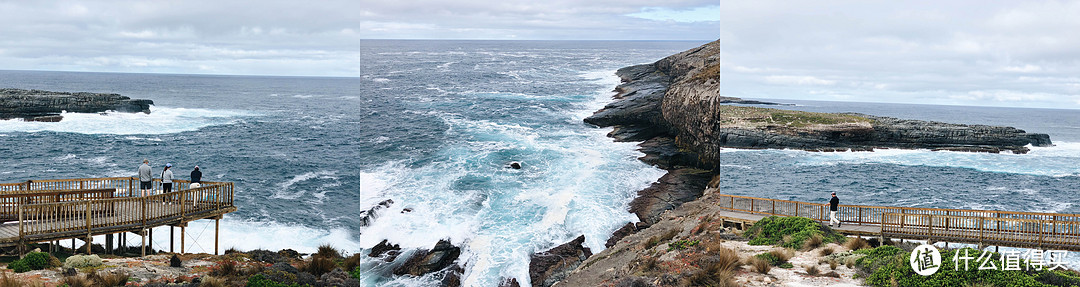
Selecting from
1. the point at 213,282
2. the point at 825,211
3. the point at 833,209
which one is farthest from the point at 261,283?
the point at 825,211

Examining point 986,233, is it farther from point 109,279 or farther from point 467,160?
point 109,279

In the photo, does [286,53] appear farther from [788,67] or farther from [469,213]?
[469,213]

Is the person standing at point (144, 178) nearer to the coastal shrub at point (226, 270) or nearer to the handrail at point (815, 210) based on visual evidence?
the coastal shrub at point (226, 270)

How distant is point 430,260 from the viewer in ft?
18.2

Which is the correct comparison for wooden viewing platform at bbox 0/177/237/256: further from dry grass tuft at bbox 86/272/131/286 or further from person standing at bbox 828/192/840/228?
person standing at bbox 828/192/840/228

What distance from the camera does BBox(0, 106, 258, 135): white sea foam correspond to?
4884 centimetres

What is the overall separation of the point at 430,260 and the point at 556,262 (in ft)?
3.77

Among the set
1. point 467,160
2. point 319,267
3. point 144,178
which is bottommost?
point 319,267

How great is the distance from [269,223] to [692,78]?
25990mm

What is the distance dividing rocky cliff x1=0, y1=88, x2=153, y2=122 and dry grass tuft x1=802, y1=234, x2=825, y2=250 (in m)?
57.3

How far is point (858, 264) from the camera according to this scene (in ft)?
32.2

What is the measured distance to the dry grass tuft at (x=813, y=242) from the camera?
37.5 ft

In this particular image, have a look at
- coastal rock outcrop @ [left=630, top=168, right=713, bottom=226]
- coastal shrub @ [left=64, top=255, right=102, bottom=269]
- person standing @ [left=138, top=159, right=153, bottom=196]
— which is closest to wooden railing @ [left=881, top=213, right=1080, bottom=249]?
coastal rock outcrop @ [left=630, top=168, right=713, bottom=226]

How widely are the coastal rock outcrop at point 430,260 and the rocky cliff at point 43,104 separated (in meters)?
57.7
